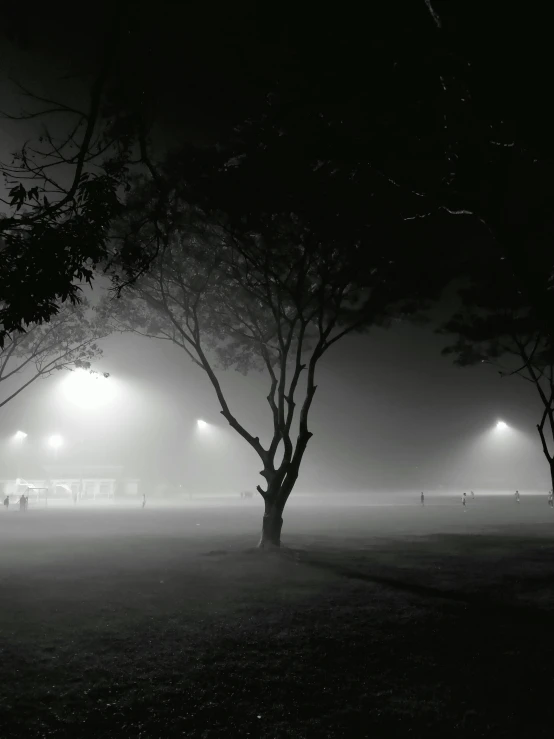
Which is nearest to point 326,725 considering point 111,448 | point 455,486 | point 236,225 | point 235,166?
point 235,166

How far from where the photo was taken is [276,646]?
8.38m

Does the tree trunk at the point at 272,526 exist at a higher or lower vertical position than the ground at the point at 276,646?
higher

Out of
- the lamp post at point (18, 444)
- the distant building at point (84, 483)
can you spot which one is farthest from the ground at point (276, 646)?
the lamp post at point (18, 444)

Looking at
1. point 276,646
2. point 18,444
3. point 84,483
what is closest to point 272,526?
point 276,646

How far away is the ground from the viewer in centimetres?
570

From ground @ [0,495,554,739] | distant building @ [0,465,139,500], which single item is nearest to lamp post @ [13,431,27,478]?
distant building @ [0,465,139,500]

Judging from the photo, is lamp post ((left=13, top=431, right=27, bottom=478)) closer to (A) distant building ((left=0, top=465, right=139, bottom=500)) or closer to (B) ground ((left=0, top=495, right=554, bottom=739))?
(A) distant building ((left=0, top=465, right=139, bottom=500))

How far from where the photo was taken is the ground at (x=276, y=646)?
5.70 meters

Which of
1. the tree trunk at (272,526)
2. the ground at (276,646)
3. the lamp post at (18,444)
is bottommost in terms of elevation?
the ground at (276,646)

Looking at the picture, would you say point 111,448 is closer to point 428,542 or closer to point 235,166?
point 428,542

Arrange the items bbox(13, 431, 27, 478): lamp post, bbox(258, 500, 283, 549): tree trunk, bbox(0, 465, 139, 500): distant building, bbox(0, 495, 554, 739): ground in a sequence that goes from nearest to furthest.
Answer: bbox(0, 495, 554, 739): ground < bbox(258, 500, 283, 549): tree trunk < bbox(0, 465, 139, 500): distant building < bbox(13, 431, 27, 478): lamp post

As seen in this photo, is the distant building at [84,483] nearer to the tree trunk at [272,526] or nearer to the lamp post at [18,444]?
the lamp post at [18,444]

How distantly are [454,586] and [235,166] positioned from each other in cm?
1188

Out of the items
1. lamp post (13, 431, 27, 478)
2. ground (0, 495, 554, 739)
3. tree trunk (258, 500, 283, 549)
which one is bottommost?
ground (0, 495, 554, 739)
